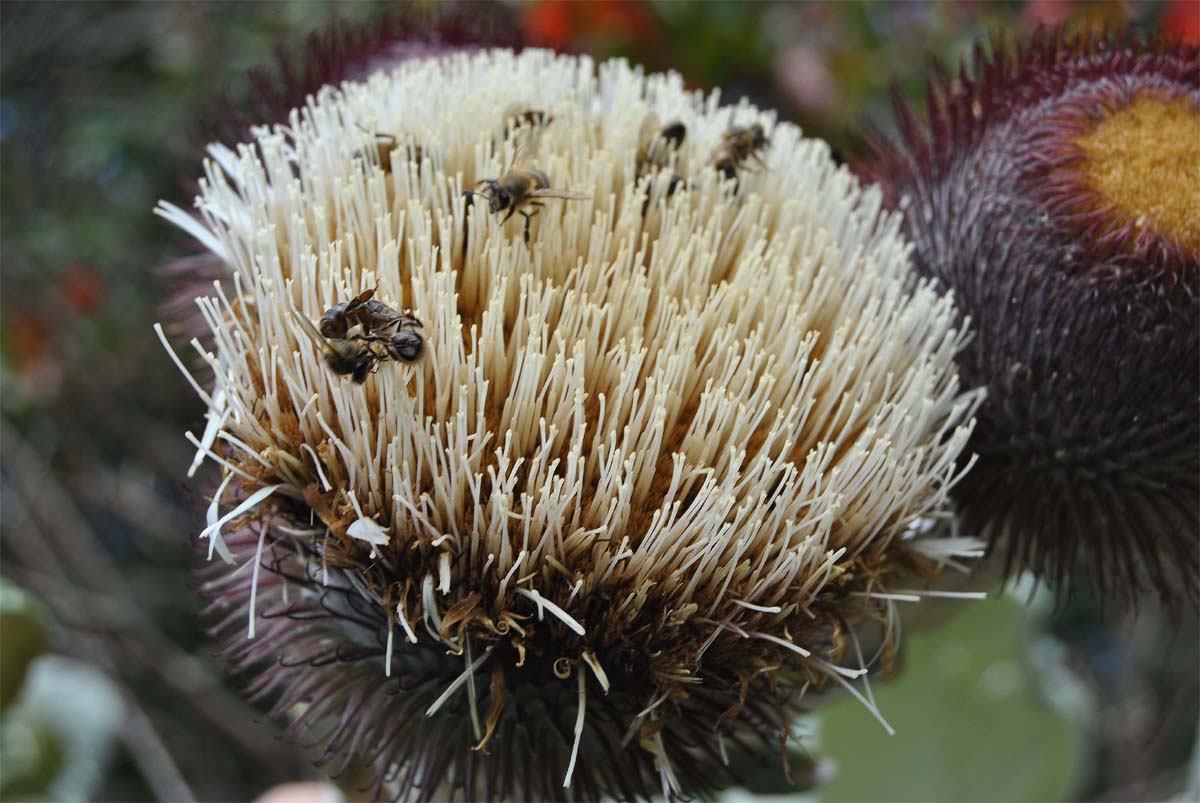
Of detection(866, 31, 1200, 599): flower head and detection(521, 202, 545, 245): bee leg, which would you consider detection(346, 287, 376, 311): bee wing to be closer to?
detection(521, 202, 545, 245): bee leg

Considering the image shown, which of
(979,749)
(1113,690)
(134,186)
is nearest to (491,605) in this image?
(979,749)

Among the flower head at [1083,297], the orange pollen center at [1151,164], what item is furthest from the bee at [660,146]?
the orange pollen center at [1151,164]

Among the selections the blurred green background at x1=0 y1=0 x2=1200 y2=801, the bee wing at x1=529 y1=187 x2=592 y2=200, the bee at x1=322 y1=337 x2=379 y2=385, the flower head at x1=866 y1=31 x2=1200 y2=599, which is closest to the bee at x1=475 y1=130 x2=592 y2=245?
the bee wing at x1=529 y1=187 x2=592 y2=200

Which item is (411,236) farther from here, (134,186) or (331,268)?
(134,186)

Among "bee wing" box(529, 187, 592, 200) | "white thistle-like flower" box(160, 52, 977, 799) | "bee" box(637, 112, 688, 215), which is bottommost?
"white thistle-like flower" box(160, 52, 977, 799)

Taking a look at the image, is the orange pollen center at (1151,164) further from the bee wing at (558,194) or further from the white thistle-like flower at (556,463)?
the bee wing at (558,194)
